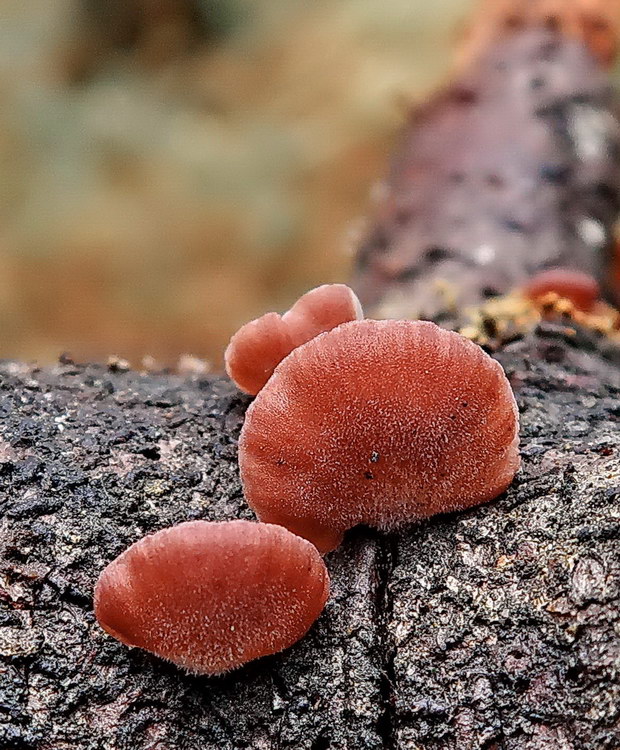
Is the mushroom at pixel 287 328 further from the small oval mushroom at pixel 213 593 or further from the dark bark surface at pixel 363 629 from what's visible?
the small oval mushroom at pixel 213 593

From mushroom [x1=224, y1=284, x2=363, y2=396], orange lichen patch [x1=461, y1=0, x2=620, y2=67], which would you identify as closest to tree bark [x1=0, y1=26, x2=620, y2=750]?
mushroom [x1=224, y1=284, x2=363, y2=396]

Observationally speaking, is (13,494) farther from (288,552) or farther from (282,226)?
(282,226)

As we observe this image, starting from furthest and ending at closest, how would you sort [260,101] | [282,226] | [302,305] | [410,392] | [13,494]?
[260,101] → [282,226] → [302,305] → [13,494] → [410,392]

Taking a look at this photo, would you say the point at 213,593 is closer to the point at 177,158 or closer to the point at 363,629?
the point at 363,629

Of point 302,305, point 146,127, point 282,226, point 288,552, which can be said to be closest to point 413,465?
point 288,552

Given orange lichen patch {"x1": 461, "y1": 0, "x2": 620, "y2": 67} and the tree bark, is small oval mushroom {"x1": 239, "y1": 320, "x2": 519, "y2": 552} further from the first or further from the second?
orange lichen patch {"x1": 461, "y1": 0, "x2": 620, "y2": 67}

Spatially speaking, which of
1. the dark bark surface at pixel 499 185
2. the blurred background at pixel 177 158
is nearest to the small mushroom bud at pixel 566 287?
the dark bark surface at pixel 499 185
